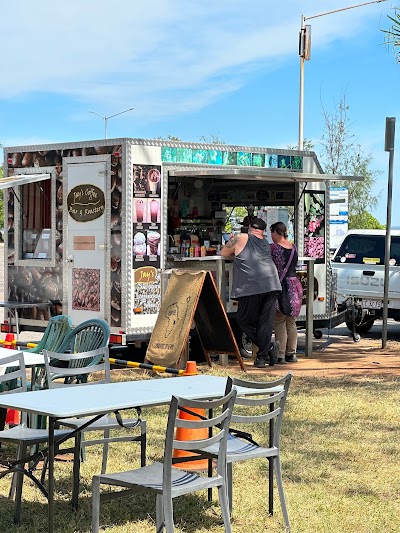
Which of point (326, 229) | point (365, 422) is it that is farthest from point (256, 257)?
point (365, 422)

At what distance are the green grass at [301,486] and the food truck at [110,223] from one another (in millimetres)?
3034

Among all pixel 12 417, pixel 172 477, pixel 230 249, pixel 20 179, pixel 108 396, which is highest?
pixel 20 179

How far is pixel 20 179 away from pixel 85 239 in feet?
3.50

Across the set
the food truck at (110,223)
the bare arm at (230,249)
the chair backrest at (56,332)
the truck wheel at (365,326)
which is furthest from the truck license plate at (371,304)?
the chair backrest at (56,332)

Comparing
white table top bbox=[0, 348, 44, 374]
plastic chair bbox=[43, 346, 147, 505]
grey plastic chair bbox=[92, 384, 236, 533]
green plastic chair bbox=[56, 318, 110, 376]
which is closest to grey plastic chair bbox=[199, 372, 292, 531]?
grey plastic chair bbox=[92, 384, 236, 533]

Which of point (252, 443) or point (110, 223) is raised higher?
point (110, 223)

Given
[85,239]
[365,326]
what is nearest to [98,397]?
[85,239]

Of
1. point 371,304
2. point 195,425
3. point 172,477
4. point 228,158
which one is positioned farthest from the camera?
point 371,304

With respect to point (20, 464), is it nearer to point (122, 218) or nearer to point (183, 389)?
point (183, 389)

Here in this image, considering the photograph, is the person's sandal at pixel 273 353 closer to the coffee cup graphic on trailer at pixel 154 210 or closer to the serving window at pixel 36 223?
the coffee cup graphic on trailer at pixel 154 210

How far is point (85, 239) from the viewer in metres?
12.6

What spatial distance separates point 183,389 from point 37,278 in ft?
24.3

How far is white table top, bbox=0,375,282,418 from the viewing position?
5383mm

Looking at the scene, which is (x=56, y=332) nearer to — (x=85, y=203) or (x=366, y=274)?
(x=85, y=203)
